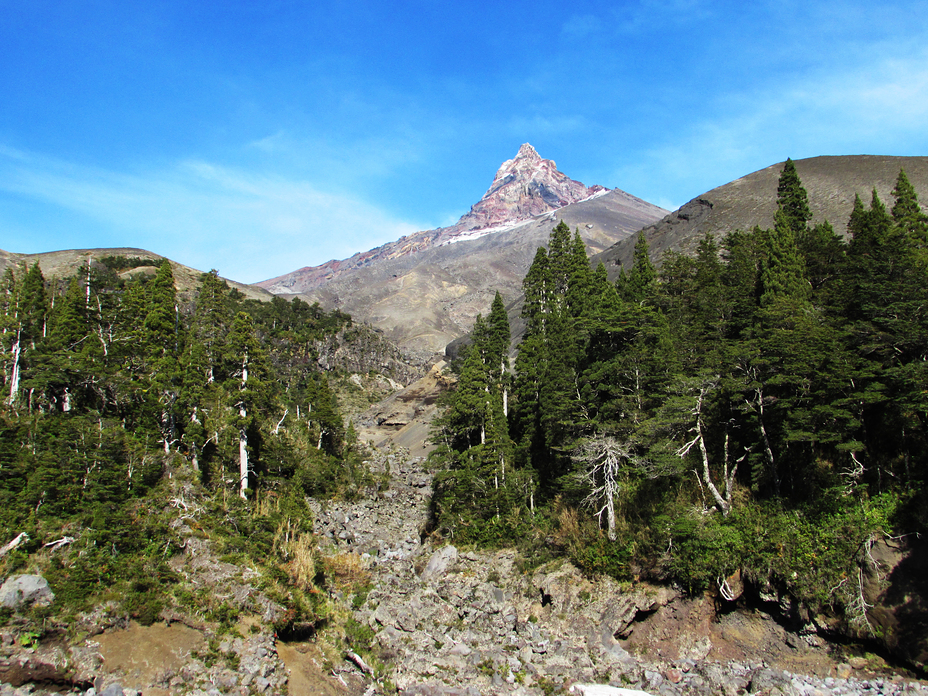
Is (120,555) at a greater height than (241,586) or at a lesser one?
greater

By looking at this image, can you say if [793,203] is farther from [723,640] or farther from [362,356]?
[362,356]

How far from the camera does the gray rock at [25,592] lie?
14.4 metres

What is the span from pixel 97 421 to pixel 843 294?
4037cm

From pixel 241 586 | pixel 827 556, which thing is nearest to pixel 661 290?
pixel 827 556

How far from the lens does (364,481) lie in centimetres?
4428

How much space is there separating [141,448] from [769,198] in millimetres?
94426

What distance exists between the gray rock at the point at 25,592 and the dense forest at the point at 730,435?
66.7ft

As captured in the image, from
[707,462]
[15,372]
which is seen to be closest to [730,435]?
[707,462]

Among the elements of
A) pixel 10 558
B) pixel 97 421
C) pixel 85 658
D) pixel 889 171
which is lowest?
pixel 85 658

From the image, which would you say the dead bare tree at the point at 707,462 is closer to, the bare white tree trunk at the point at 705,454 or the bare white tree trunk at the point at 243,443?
the bare white tree trunk at the point at 705,454

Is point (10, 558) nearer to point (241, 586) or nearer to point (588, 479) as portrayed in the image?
point (241, 586)

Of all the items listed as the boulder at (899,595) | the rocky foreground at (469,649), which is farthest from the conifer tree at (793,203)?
the rocky foreground at (469,649)

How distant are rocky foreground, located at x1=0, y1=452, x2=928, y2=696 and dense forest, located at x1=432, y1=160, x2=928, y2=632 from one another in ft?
5.18

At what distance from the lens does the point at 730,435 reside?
25453mm
